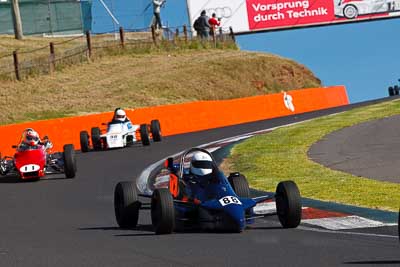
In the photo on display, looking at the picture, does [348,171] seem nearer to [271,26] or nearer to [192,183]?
[192,183]

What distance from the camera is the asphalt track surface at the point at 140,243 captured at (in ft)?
34.1

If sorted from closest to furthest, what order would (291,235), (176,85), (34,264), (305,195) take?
(34,264) < (291,235) < (305,195) < (176,85)

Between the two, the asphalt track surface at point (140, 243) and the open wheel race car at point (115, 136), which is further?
the open wheel race car at point (115, 136)

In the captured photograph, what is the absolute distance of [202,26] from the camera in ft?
183

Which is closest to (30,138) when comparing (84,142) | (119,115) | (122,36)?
(84,142)

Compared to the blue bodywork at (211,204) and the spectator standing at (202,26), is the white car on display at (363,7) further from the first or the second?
the blue bodywork at (211,204)

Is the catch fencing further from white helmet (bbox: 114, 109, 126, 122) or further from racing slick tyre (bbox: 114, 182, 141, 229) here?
racing slick tyre (bbox: 114, 182, 141, 229)

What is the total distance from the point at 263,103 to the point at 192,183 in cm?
2775

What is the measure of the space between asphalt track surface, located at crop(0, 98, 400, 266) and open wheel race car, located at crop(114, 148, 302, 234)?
0.47 feet

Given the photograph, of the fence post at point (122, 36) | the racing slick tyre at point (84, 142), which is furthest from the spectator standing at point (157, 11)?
the racing slick tyre at point (84, 142)

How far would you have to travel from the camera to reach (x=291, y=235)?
12227 millimetres

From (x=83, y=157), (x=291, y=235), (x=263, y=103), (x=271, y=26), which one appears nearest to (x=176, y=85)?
(x=263, y=103)

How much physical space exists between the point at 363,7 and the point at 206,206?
56.0 meters

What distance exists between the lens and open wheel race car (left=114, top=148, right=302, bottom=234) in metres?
12.5
